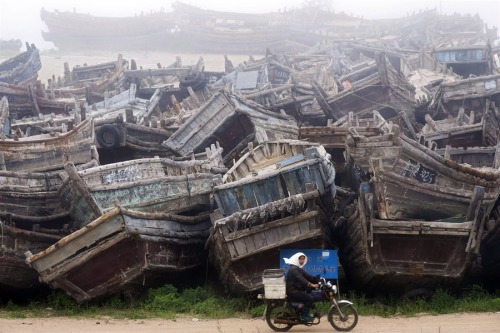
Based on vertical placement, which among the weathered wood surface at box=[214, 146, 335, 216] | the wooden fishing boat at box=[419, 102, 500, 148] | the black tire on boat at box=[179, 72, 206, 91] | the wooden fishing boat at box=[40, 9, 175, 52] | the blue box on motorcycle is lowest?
the wooden fishing boat at box=[40, 9, 175, 52]

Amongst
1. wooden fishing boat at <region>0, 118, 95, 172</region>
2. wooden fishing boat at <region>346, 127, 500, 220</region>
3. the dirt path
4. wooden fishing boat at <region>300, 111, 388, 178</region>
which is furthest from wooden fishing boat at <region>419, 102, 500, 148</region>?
wooden fishing boat at <region>0, 118, 95, 172</region>

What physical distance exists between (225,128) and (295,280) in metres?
10.2

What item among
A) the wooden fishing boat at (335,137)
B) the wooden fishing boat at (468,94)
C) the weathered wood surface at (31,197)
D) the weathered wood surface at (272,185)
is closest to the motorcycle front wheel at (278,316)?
the weathered wood surface at (272,185)

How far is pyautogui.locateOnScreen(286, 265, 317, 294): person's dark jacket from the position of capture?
10.7 metres

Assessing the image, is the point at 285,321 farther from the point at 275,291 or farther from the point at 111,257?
the point at 111,257

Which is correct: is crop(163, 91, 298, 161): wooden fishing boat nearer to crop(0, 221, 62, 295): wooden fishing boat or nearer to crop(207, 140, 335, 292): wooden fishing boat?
crop(207, 140, 335, 292): wooden fishing boat

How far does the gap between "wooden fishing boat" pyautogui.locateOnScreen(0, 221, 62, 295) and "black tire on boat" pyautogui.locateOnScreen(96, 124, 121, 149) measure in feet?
13.6

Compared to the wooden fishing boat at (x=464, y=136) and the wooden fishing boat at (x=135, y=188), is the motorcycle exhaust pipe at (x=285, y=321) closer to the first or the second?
the wooden fishing boat at (x=135, y=188)

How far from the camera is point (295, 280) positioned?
10719 mm

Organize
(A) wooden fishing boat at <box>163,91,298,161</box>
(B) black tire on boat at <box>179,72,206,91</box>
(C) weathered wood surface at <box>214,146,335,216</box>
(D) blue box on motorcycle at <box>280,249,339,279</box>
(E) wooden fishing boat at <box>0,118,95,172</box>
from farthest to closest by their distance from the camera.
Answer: (B) black tire on boat at <box>179,72,206,91</box> → (A) wooden fishing boat at <box>163,91,298,161</box> → (E) wooden fishing boat at <box>0,118,95,172</box> → (C) weathered wood surface at <box>214,146,335,216</box> → (D) blue box on motorcycle at <box>280,249,339,279</box>

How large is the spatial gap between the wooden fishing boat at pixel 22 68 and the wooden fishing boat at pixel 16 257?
1908 centimetres

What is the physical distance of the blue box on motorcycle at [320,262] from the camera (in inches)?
514

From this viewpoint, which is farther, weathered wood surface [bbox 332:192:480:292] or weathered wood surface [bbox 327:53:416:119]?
weathered wood surface [bbox 327:53:416:119]

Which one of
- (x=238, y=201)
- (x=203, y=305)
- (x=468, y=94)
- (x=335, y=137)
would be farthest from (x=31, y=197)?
(x=468, y=94)
